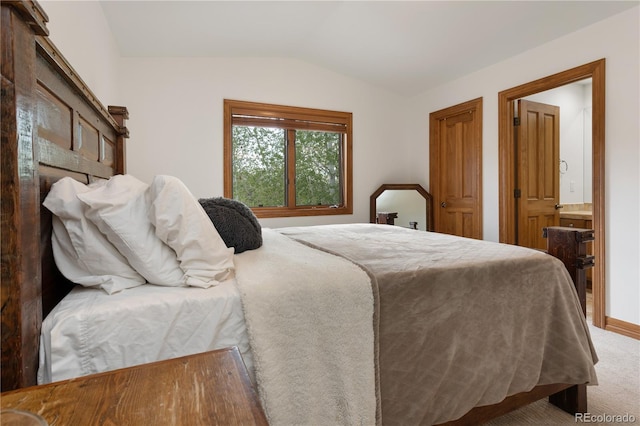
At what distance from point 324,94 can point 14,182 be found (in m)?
3.85

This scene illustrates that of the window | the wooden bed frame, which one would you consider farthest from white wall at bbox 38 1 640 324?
the wooden bed frame

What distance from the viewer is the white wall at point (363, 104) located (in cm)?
251

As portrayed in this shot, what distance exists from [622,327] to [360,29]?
3339mm

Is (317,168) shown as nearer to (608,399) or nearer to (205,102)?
(205,102)

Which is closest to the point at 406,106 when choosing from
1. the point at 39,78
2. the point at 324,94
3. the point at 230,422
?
the point at 324,94

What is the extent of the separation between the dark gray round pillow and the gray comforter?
19.1 inches

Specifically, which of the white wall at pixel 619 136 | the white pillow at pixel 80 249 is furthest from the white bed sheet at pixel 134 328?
the white wall at pixel 619 136

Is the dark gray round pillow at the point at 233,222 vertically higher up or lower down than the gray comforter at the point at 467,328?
higher up

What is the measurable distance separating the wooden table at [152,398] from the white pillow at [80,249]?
49 cm

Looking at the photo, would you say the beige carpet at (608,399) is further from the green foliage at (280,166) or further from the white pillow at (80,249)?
the green foliage at (280,166)

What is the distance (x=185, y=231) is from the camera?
3.52 feet

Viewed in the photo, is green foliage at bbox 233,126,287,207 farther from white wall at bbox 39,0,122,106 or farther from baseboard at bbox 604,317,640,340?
baseboard at bbox 604,317,640,340

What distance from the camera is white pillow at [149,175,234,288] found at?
1050 mm

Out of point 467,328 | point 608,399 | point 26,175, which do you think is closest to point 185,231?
point 26,175
